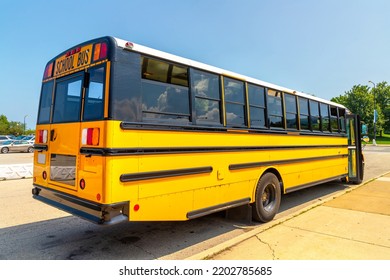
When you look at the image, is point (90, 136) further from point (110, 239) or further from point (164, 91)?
point (110, 239)

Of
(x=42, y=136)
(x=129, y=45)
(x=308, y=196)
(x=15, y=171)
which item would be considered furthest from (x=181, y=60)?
(x=15, y=171)

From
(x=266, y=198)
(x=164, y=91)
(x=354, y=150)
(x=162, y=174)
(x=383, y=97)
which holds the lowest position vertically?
(x=266, y=198)

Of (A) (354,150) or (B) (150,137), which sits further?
(A) (354,150)

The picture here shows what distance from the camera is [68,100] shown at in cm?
409

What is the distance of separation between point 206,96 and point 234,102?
2.23ft

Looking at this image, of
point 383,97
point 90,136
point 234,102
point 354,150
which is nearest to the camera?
point 90,136

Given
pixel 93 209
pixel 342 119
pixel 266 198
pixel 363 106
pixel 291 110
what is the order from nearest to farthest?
pixel 93 209
pixel 266 198
pixel 291 110
pixel 342 119
pixel 363 106

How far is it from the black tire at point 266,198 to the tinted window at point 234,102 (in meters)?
1.28

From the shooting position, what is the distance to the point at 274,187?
18.3 ft

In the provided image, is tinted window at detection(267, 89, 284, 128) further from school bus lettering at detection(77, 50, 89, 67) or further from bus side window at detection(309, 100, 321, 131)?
school bus lettering at detection(77, 50, 89, 67)

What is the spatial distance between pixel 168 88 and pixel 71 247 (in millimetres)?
2785

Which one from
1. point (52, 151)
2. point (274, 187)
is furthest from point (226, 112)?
point (52, 151)

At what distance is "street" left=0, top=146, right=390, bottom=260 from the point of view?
3.93m
